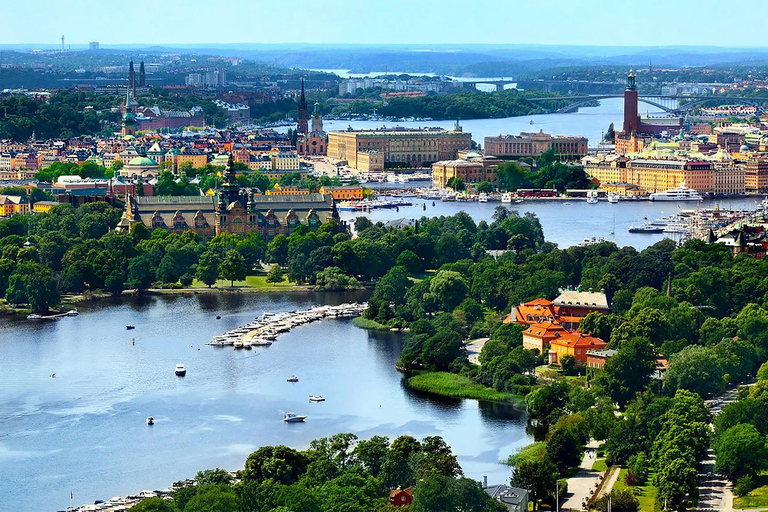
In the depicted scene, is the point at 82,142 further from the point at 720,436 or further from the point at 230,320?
the point at 720,436

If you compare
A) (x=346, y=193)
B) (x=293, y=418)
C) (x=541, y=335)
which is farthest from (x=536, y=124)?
(x=293, y=418)

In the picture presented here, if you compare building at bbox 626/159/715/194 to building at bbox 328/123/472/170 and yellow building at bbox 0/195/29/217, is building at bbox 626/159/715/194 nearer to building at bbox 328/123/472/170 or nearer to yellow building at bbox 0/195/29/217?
building at bbox 328/123/472/170

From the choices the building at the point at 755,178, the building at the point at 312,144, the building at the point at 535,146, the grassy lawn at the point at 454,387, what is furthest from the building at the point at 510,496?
the building at the point at 312,144

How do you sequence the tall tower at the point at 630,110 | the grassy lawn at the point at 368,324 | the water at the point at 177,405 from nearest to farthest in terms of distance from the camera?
the water at the point at 177,405 → the grassy lawn at the point at 368,324 → the tall tower at the point at 630,110

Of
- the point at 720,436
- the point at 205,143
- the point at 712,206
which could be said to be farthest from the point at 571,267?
the point at 205,143

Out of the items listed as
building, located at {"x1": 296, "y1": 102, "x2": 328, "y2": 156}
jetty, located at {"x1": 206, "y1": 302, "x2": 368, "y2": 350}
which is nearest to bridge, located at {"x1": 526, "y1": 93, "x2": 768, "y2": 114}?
building, located at {"x1": 296, "y1": 102, "x2": 328, "y2": 156}

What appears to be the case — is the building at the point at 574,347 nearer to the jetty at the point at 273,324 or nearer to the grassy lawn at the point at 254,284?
the jetty at the point at 273,324
